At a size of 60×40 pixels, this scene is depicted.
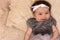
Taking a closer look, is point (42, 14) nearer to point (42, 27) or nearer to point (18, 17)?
point (42, 27)

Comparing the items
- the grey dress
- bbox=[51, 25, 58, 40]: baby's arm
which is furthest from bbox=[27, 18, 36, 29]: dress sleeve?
bbox=[51, 25, 58, 40]: baby's arm

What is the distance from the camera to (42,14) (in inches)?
56.7

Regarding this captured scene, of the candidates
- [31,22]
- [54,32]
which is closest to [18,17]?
[31,22]

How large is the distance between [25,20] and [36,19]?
111mm

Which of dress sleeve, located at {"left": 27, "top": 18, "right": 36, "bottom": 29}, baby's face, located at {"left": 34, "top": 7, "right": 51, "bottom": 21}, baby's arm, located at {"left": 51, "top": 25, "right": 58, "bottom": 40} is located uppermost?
baby's face, located at {"left": 34, "top": 7, "right": 51, "bottom": 21}

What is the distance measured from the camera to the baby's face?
143 cm

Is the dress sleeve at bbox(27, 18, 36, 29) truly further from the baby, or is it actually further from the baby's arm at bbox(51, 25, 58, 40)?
the baby's arm at bbox(51, 25, 58, 40)

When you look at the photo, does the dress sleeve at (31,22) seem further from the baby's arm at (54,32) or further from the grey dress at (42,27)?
the baby's arm at (54,32)

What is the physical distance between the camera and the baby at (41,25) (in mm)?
1451

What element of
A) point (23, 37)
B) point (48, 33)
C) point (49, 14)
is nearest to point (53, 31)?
point (48, 33)

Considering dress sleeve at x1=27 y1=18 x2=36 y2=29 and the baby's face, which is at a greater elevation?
the baby's face

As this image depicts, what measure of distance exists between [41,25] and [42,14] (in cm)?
10

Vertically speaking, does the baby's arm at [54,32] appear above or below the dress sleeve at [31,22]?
below

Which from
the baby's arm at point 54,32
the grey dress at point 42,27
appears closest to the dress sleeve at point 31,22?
the grey dress at point 42,27
